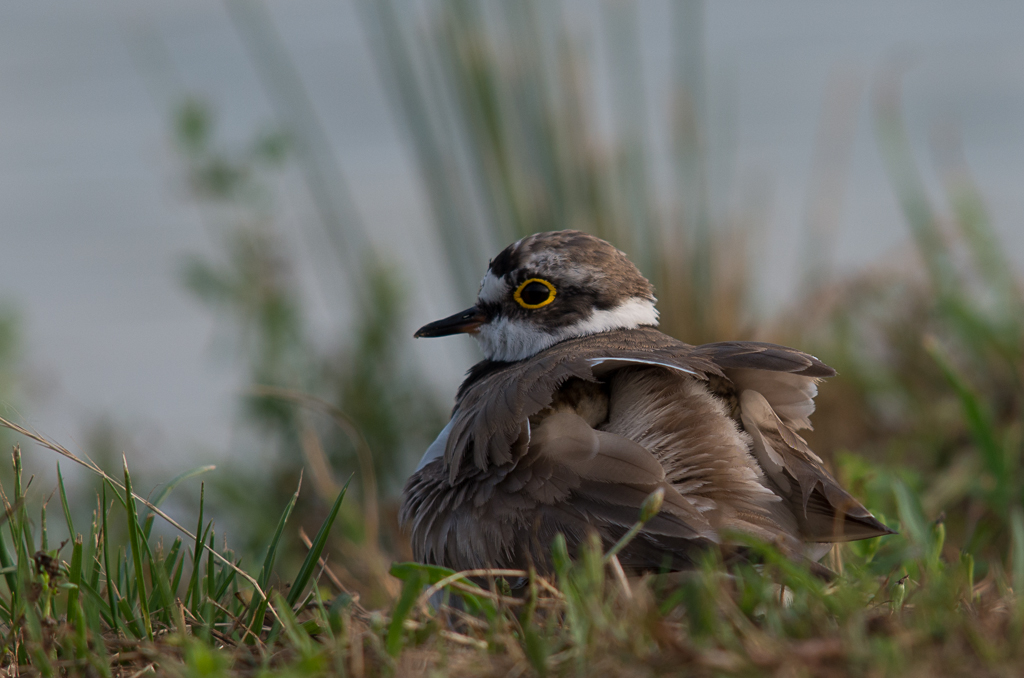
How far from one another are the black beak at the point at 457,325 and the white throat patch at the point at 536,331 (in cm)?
4

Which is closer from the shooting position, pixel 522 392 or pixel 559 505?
pixel 559 505

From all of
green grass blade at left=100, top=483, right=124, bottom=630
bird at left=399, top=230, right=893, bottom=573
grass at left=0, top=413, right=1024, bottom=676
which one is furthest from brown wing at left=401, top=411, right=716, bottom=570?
green grass blade at left=100, top=483, right=124, bottom=630

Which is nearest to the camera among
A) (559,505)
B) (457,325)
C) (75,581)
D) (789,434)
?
→ (75,581)

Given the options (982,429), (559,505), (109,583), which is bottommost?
(982,429)

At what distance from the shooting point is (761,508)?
125 inches

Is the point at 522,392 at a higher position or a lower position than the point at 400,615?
higher

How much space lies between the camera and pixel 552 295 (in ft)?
14.8

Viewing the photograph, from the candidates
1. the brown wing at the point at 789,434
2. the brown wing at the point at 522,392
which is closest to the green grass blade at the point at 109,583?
the brown wing at the point at 522,392

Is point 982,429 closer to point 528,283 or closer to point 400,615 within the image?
point 528,283

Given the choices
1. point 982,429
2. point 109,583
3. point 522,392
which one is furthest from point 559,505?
point 982,429

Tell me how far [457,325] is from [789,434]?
175 centimetres

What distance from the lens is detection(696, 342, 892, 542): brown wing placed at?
320 centimetres

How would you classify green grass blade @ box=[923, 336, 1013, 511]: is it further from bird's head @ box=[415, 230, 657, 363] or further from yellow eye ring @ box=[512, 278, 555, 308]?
yellow eye ring @ box=[512, 278, 555, 308]

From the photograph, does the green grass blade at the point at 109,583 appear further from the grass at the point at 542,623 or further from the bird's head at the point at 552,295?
the bird's head at the point at 552,295
